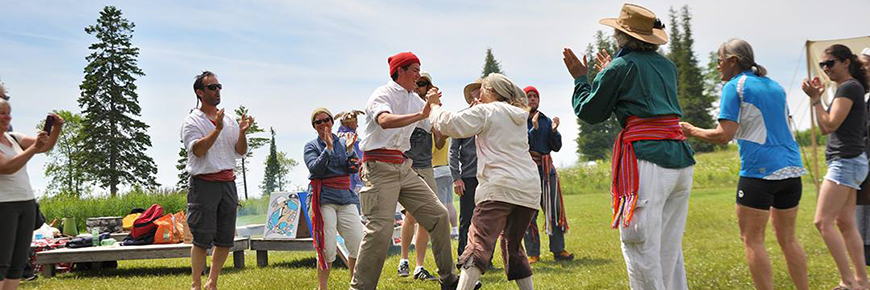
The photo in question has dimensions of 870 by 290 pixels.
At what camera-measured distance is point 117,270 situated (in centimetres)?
1057

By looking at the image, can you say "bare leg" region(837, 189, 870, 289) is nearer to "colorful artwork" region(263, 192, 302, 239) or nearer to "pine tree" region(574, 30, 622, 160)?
"colorful artwork" region(263, 192, 302, 239)

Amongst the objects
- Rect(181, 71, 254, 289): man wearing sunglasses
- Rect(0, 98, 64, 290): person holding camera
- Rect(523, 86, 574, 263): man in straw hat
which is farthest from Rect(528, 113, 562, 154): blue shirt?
Rect(0, 98, 64, 290): person holding camera

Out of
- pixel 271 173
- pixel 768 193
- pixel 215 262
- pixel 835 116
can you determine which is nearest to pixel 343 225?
pixel 215 262

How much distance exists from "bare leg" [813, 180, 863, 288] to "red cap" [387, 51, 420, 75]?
3592 millimetres

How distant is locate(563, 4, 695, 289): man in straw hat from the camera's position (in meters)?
3.92

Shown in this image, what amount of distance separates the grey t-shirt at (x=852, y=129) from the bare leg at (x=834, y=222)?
299 mm

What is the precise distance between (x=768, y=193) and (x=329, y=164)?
3.77m

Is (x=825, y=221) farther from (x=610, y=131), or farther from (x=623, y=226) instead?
(x=610, y=131)

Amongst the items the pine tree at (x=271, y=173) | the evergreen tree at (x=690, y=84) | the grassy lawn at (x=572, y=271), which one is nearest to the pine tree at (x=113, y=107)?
the pine tree at (x=271, y=173)

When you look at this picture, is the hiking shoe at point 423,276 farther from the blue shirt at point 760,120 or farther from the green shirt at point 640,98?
the green shirt at point 640,98

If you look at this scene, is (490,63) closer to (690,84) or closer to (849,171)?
(690,84)

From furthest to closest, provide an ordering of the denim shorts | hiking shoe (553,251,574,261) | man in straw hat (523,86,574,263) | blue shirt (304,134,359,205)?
hiking shoe (553,251,574,261) < man in straw hat (523,86,574,263) < blue shirt (304,134,359,205) < the denim shorts

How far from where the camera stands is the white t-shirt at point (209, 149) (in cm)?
605

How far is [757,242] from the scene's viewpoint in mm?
4820
